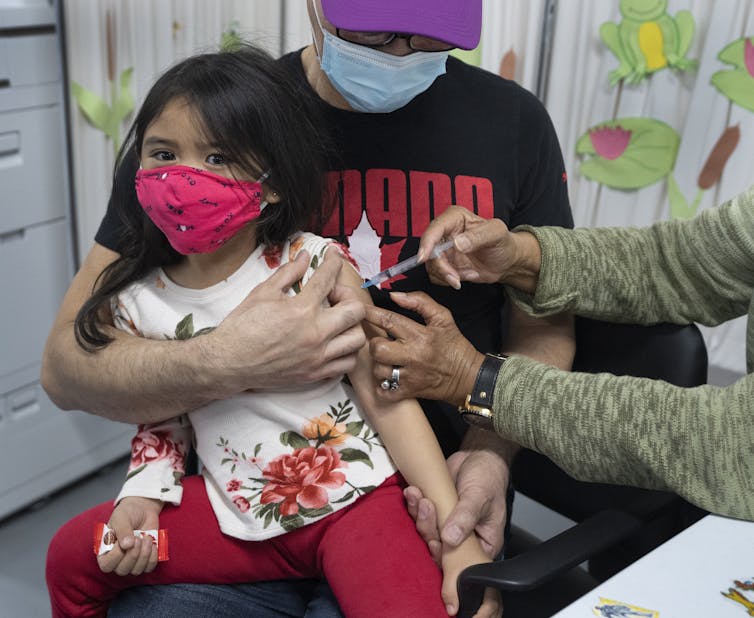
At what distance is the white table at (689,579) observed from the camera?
3.07 feet

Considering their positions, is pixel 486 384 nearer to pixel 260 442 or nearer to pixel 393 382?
pixel 393 382

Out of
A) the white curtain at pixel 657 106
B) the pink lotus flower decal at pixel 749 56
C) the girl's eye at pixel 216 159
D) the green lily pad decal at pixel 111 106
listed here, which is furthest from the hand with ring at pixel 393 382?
the green lily pad decal at pixel 111 106

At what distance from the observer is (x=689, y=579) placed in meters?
0.99

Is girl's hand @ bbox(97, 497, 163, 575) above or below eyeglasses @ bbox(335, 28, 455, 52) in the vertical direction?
below

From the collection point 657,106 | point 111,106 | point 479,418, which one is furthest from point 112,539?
point 657,106

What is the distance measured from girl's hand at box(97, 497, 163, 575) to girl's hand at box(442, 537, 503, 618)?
472mm

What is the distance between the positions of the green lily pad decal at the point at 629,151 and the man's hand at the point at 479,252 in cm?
107

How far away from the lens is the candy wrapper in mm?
1315

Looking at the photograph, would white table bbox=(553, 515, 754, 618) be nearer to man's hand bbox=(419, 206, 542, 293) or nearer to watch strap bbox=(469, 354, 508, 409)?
watch strap bbox=(469, 354, 508, 409)

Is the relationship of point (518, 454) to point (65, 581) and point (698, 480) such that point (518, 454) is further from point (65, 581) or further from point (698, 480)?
point (65, 581)

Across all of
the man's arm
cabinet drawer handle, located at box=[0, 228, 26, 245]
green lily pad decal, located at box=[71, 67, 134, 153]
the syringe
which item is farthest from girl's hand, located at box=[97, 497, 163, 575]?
green lily pad decal, located at box=[71, 67, 134, 153]

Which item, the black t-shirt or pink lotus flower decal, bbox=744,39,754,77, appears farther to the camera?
pink lotus flower decal, bbox=744,39,754,77

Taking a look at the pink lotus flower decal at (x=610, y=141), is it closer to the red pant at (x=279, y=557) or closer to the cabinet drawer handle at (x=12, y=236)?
the red pant at (x=279, y=557)

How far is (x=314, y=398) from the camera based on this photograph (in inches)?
53.9
